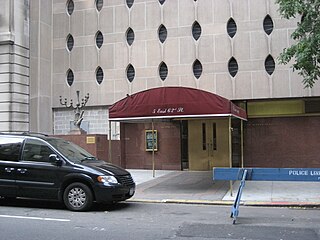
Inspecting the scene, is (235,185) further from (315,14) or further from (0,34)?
(0,34)

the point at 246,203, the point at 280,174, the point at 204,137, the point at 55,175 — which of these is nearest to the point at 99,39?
the point at 204,137

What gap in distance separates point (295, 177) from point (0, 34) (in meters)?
15.0

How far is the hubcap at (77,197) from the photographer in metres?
9.57

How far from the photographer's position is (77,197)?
960 centimetres

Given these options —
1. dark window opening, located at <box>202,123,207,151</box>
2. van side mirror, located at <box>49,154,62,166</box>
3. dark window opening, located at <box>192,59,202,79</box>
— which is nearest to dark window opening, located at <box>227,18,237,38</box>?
dark window opening, located at <box>192,59,202,79</box>

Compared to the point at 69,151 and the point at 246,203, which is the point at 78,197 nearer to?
the point at 69,151

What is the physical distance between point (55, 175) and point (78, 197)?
726 mm

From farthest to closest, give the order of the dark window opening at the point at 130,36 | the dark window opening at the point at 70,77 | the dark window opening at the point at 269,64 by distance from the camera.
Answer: the dark window opening at the point at 70,77
the dark window opening at the point at 130,36
the dark window opening at the point at 269,64

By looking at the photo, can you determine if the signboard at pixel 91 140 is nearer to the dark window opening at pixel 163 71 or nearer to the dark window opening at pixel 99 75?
the dark window opening at pixel 99 75

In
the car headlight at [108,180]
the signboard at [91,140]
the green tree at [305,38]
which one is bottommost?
the car headlight at [108,180]

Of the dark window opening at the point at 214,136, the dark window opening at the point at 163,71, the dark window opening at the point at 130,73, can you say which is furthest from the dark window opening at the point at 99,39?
the dark window opening at the point at 214,136

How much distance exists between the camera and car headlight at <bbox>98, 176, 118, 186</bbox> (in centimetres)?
952

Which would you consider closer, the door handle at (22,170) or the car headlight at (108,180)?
the car headlight at (108,180)

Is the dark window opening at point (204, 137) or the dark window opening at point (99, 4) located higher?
the dark window opening at point (99, 4)
